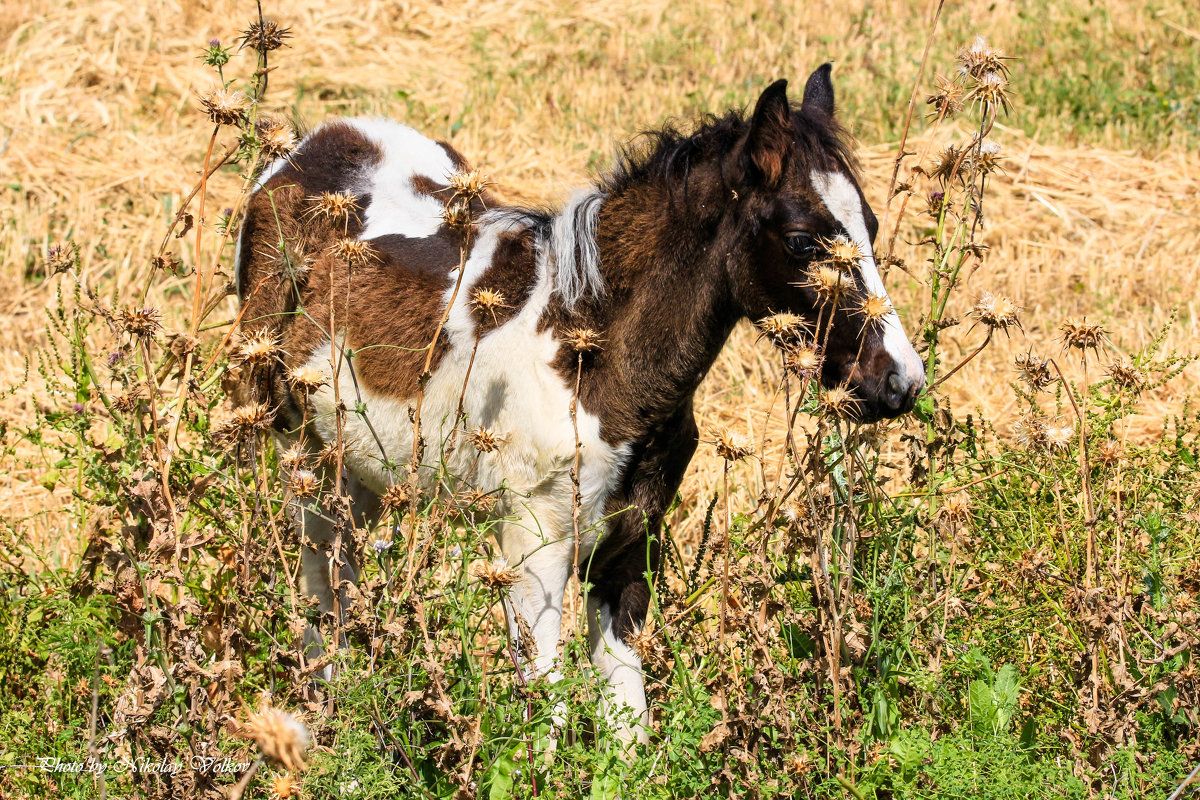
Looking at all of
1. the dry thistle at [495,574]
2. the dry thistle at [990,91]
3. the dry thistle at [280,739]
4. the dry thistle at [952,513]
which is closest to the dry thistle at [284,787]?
the dry thistle at [280,739]

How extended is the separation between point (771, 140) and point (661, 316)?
23.4 inches

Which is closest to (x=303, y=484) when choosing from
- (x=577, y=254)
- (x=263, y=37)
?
(x=263, y=37)

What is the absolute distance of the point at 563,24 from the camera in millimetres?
9820

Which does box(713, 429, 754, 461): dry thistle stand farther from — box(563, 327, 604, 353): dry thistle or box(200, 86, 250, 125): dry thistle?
box(200, 86, 250, 125): dry thistle

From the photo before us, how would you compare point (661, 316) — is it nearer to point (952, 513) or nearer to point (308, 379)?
point (952, 513)

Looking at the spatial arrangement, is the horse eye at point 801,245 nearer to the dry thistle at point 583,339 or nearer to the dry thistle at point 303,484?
the dry thistle at point 583,339

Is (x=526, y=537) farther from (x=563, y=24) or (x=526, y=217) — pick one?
(x=563, y=24)

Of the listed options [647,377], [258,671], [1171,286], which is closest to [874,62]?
[1171,286]

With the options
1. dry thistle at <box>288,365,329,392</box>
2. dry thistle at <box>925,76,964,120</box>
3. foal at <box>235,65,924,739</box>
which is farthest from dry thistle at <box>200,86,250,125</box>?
dry thistle at <box>925,76,964,120</box>

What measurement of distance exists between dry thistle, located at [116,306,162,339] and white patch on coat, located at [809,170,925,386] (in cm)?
175

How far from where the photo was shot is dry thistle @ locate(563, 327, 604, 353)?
304cm

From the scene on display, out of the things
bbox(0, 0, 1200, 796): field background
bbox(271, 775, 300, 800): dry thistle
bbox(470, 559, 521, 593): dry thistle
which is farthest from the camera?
bbox(0, 0, 1200, 796): field background

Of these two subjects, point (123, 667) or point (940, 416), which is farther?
point (123, 667)

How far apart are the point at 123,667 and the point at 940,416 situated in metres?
2.78
